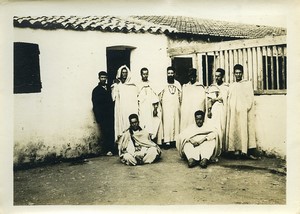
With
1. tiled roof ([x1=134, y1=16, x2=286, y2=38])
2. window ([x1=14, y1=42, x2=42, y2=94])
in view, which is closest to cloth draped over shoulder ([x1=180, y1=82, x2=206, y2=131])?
tiled roof ([x1=134, y1=16, x2=286, y2=38])

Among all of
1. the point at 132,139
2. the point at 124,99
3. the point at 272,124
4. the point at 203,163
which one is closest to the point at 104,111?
the point at 124,99

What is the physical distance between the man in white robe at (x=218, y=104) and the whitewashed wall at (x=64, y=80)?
12.5 inches

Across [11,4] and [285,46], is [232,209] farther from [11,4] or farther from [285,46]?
[11,4]

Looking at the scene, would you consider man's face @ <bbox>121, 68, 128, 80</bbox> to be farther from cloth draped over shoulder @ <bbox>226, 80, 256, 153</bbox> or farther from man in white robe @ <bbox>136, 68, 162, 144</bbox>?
cloth draped over shoulder @ <bbox>226, 80, 256, 153</bbox>

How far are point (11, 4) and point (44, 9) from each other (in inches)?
7.9

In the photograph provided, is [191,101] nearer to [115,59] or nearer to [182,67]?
[182,67]

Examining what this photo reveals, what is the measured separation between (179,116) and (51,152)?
2.71ft

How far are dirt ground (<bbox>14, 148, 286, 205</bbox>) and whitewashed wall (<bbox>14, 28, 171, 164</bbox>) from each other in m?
0.17

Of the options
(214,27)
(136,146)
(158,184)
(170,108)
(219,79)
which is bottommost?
(158,184)

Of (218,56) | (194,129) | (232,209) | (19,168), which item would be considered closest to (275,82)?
(218,56)

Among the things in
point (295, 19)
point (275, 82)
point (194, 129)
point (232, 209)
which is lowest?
point (232, 209)

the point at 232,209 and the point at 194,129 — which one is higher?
the point at 194,129

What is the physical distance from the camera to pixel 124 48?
244 cm

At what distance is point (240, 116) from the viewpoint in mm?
2418
